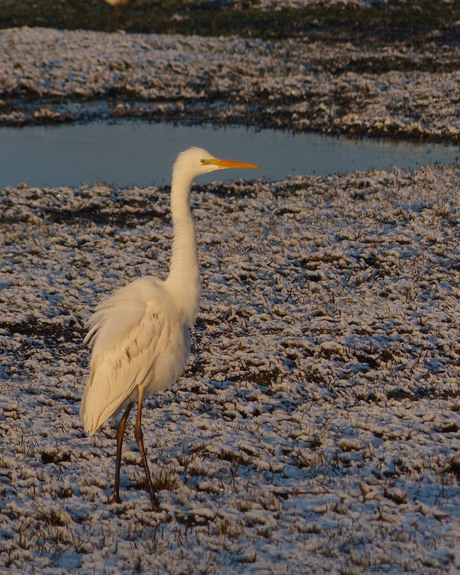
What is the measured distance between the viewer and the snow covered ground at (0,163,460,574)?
626 centimetres

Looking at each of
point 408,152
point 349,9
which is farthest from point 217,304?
point 349,9

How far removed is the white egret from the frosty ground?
775 millimetres

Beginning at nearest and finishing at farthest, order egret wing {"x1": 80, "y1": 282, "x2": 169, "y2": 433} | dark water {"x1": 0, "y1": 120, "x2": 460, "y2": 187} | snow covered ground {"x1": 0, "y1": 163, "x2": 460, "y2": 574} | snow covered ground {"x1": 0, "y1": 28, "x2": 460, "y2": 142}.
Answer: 1. snow covered ground {"x1": 0, "y1": 163, "x2": 460, "y2": 574}
2. egret wing {"x1": 80, "y1": 282, "x2": 169, "y2": 433}
3. dark water {"x1": 0, "y1": 120, "x2": 460, "y2": 187}
4. snow covered ground {"x1": 0, "y1": 28, "x2": 460, "y2": 142}

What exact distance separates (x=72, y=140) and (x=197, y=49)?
15.7 metres

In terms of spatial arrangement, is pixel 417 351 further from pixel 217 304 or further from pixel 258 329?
pixel 217 304

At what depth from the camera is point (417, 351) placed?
10.3 m

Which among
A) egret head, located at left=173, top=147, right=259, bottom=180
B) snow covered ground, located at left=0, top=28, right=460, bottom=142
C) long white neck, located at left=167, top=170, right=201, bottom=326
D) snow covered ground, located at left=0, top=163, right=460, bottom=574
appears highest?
snow covered ground, located at left=0, top=28, right=460, bottom=142

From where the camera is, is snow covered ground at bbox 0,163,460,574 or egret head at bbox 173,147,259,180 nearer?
snow covered ground at bbox 0,163,460,574

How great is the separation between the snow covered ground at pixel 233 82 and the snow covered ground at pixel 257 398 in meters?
10.6

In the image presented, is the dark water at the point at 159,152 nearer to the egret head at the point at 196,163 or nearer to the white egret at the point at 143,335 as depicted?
the egret head at the point at 196,163

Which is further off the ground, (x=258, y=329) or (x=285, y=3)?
(x=285, y=3)

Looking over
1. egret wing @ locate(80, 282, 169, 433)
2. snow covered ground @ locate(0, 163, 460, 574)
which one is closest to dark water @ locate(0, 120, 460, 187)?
snow covered ground @ locate(0, 163, 460, 574)

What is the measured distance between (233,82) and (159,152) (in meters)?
11.1

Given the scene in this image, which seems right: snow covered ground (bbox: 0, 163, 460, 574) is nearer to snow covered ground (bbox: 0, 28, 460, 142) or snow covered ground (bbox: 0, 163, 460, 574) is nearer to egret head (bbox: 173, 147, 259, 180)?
egret head (bbox: 173, 147, 259, 180)
